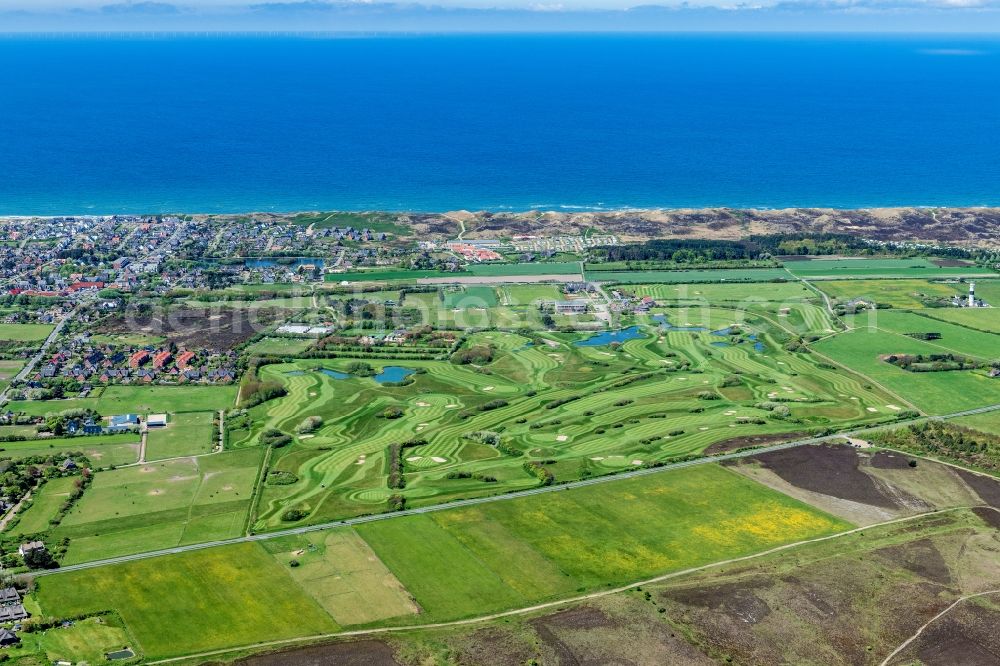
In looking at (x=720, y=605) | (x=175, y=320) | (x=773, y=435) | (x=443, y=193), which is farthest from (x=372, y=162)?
(x=720, y=605)

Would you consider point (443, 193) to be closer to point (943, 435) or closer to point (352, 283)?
point (352, 283)

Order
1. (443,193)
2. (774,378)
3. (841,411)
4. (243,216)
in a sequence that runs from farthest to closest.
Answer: (443,193) < (243,216) < (774,378) < (841,411)

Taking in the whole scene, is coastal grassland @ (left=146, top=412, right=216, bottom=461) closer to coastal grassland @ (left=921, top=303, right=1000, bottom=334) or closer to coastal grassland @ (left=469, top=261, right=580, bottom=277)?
coastal grassland @ (left=469, top=261, right=580, bottom=277)

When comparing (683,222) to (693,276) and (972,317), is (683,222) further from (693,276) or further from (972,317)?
(972,317)

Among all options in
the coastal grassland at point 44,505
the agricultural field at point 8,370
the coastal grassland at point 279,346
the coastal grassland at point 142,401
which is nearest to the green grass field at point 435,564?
the coastal grassland at point 44,505

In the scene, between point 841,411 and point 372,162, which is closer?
point 841,411

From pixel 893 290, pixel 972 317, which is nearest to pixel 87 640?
pixel 972 317
